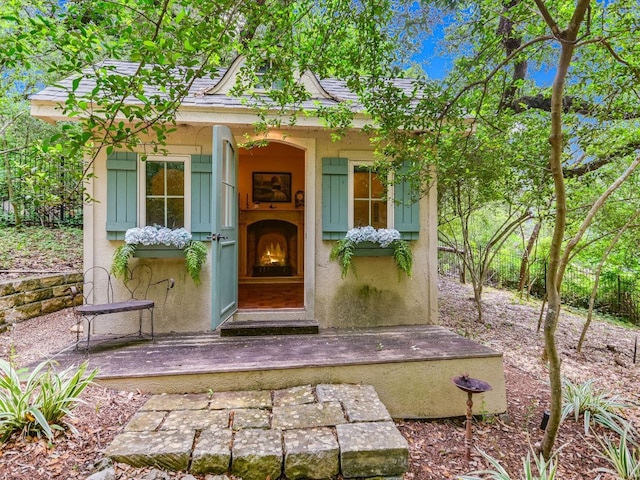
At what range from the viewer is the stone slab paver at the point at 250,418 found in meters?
2.20

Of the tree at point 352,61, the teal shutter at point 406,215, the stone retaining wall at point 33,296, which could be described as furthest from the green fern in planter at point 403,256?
the stone retaining wall at point 33,296

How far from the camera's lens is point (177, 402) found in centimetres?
248

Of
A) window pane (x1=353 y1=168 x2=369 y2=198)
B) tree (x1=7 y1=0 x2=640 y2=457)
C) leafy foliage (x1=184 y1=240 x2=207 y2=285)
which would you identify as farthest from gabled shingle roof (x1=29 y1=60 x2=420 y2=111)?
leafy foliage (x1=184 y1=240 x2=207 y2=285)

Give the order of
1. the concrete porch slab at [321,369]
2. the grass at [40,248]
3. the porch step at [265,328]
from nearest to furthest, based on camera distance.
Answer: the concrete porch slab at [321,369], the porch step at [265,328], the grass at [40,248]

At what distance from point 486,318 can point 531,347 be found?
1.29 metres

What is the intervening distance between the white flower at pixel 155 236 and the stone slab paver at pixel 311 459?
2.52m

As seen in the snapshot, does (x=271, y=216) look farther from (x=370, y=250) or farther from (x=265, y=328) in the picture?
(x=265, y=328)

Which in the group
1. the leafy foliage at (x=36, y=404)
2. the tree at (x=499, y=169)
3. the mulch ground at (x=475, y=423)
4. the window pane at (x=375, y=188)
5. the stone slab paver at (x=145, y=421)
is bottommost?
A: the mulch ground at (x=475, y=423)

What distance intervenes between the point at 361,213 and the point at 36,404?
11.6ft

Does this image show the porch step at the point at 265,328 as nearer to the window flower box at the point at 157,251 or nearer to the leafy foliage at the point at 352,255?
the leafy foliage at the point at 352,255

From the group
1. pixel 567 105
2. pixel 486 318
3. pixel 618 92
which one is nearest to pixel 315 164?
pixel 618 92

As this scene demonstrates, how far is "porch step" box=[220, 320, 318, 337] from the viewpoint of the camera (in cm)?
370

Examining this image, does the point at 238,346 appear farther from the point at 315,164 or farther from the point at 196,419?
the point at 315,164

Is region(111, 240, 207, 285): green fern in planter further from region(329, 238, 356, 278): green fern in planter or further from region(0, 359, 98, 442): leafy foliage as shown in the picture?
region(329, 238, 356, 278): green fern in planter
